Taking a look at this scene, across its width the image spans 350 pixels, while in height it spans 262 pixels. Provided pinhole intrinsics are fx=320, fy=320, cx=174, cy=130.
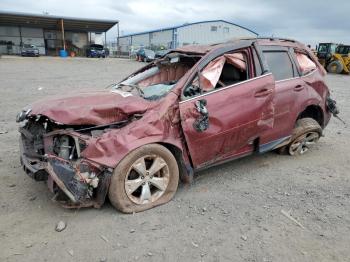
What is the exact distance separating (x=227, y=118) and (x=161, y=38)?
45.3 m

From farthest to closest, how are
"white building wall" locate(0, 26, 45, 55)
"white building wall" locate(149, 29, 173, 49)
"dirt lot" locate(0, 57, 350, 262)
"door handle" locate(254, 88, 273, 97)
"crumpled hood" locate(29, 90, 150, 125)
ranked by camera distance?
"white building wall" locate(149, 29, 173, 49)
"white building wall" locate(0, 26, 45, 55)
"door handle" locate(254, 88, 273, 97)
"crumpled hood" locate(29, 90, 150, 125)
"dirt lot" locate(0, 57, 350, 262)

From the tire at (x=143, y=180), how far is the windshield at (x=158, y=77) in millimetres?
815

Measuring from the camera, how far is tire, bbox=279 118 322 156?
16.2 feet

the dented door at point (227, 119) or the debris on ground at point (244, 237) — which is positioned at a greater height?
the dented door at point (227, 119)

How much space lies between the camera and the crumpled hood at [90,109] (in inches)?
132

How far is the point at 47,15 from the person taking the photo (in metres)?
38.7

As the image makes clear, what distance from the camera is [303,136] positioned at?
5.04 metres

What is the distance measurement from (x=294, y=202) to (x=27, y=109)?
3.32 metres

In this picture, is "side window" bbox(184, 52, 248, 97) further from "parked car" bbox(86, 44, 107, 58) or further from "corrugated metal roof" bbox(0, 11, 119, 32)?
"corrugated metal roof" bbox(0, 11, 119, 32)

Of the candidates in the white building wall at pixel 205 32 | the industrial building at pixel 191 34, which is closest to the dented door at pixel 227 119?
the industrial building at pixel 191 34

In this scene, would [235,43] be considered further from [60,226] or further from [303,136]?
[60,226]

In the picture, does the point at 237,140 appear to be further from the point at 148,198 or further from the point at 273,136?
the point at 148,198

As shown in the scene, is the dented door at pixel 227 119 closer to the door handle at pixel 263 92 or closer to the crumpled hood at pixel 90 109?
the door handle at pixel 263 92

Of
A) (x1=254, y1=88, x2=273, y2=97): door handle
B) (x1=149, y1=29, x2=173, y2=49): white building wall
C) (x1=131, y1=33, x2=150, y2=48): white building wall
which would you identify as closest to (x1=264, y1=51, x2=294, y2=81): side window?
(x1=254, y1=88, x2=273, y2=97): door handle
